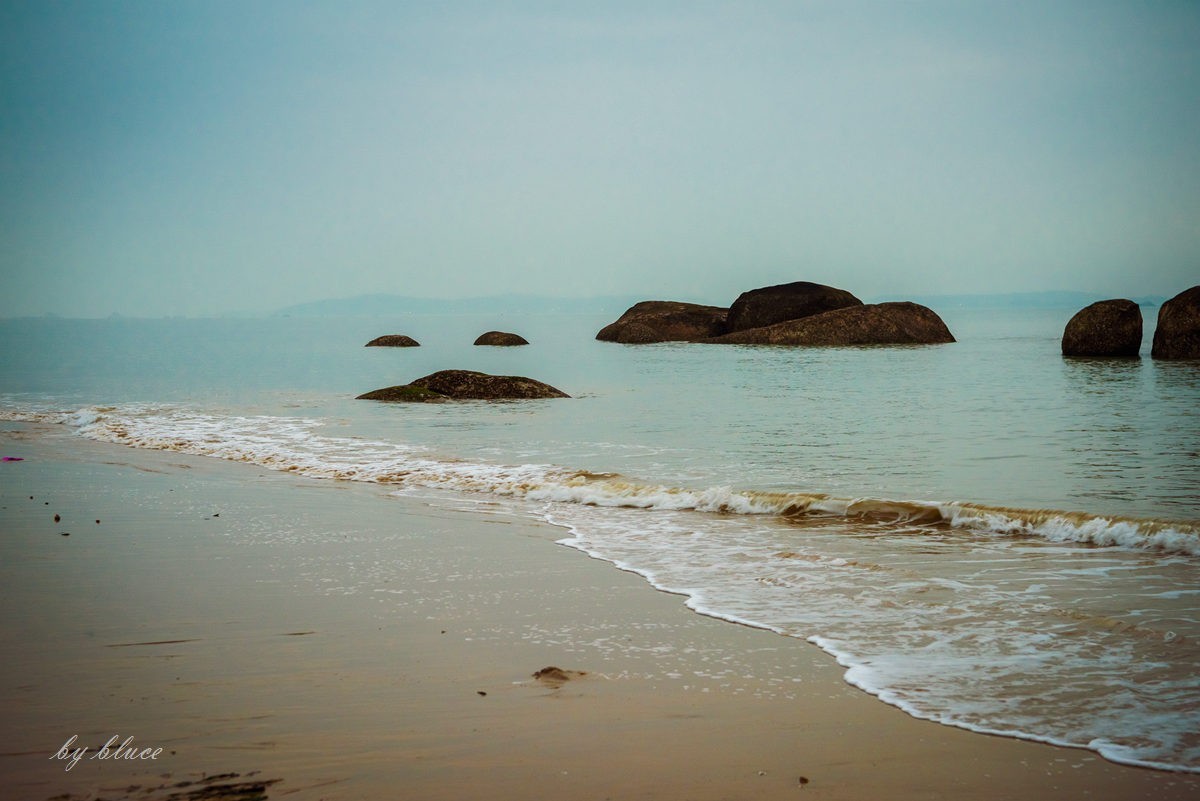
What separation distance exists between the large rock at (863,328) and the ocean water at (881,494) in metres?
17.1

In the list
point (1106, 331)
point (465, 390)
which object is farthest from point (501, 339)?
point (465, 390)

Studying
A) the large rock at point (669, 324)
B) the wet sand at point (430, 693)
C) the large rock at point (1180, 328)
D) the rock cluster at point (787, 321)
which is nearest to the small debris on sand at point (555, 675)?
the wet sand at point (430, 693)

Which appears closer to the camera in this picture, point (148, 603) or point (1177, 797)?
point (1177, 797)

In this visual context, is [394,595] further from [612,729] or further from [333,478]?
[333,478]

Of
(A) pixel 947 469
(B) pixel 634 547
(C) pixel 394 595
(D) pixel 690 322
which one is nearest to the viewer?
(C) pixel 394 595

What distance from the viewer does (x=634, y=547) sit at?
26.2 ft

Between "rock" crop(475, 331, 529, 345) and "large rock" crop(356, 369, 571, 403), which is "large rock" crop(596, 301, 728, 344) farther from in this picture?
"large rock" crop(356, 369, 571, 403)

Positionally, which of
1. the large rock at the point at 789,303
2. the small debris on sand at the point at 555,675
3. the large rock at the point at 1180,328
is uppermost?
the large rock at the point at 789,303

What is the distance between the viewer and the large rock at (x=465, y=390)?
818 inches

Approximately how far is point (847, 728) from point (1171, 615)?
2897 millimetres

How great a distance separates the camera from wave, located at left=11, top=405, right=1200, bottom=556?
807 centimetres

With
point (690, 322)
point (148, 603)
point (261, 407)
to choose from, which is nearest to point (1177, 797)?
point (148, 603)

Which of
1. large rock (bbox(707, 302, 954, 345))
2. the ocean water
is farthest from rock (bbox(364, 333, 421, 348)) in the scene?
the ocean water

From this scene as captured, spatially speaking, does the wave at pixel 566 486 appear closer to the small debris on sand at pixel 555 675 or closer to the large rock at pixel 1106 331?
the small debris on sand at pixel 555 675
